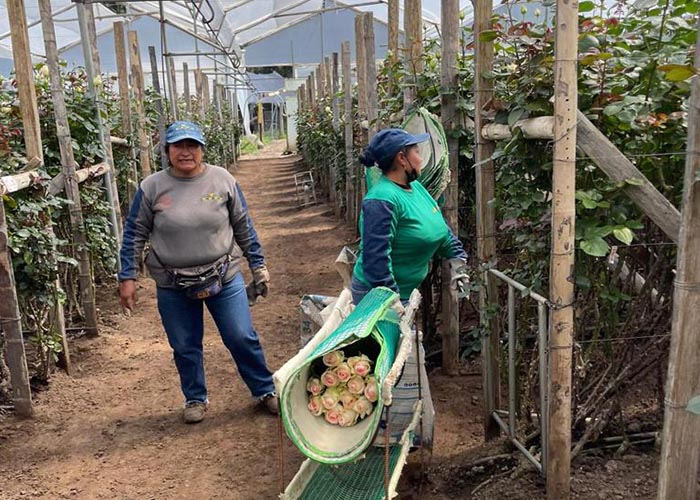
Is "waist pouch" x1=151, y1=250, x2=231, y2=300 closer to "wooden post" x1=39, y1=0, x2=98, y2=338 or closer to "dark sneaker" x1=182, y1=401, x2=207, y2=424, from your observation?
"dark sneaker" x1=182, y1=401, x2=207, y2=424

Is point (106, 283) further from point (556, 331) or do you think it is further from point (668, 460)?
point (668, 460)

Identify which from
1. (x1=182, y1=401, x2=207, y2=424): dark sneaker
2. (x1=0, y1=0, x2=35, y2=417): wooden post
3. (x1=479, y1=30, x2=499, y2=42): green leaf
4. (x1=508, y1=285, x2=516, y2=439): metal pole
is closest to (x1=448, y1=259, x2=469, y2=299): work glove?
(x1=508, y1=285, x2=516, y2=439): metal pole

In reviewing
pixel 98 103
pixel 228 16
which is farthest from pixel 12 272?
pixel 228 16

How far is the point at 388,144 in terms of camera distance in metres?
2.97

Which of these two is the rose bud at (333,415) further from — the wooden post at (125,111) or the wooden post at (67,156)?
the wooden post at (125,111)

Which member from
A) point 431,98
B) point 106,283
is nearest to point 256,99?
point 106,283

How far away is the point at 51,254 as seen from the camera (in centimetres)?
397

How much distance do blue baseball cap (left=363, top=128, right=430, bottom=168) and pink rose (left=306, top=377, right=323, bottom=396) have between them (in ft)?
3.54

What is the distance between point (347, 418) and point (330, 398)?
0.29 ft

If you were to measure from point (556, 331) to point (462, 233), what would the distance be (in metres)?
2.17

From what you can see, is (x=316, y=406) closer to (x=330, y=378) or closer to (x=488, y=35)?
(x=330, y=378)

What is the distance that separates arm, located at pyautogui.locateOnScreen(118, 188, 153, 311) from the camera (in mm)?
3465

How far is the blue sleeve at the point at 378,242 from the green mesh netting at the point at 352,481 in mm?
710

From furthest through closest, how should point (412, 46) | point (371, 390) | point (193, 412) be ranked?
point (412, 46), point (193, 412), point (371, 390)
